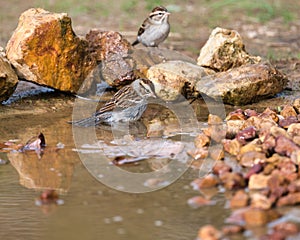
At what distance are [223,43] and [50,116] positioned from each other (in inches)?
85.2

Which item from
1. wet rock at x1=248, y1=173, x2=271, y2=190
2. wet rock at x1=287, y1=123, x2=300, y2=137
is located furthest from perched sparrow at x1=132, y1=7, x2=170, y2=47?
wet rock at x1=248, y1=173, x2=271, y2=190

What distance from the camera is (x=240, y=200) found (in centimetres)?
448

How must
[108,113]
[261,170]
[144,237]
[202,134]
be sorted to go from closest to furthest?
[144,237], [261,170], [202,134], [108,113]

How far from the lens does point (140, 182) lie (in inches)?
198

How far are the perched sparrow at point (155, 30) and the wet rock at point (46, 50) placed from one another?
1.79m

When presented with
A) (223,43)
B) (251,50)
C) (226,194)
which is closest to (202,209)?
(226,194)

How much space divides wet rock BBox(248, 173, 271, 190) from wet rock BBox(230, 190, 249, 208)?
195 mm

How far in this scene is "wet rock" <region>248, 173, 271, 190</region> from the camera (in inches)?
185

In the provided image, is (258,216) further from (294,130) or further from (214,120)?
(214,120)

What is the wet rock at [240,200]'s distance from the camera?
4465 mm

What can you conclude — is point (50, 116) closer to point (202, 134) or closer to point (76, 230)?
point (202, 134)

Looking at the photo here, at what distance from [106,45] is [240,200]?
3837 mm

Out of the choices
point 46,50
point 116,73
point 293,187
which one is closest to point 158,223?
point 293,187

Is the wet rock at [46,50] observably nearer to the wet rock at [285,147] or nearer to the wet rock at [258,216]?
the wet rock at [285,147]
